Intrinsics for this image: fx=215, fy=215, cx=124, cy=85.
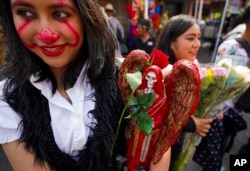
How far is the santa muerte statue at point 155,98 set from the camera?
1.83 feet

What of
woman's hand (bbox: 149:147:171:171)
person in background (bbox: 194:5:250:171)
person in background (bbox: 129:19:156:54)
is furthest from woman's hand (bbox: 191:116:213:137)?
person in background (bbox: 129:19:156:54)

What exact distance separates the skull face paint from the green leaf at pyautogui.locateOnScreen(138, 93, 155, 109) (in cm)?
26

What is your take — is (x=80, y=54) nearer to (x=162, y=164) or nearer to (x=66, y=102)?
(x=66, y=102)

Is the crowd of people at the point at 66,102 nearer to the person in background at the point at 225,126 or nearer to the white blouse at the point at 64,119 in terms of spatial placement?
the white blouse at the point at 64,119

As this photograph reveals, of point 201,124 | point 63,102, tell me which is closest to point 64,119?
point 63,102

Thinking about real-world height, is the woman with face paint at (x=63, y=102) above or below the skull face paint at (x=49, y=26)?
below

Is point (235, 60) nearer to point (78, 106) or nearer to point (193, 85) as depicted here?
point (193, 85)

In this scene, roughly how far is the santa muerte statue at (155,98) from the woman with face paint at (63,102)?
112 mm

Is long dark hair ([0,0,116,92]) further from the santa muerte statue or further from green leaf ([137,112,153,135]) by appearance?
green leaf ([137,112,153,135])

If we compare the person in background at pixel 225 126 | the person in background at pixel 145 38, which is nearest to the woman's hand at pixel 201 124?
the person in background at pixel 225 126

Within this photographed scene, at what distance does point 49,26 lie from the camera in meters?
0.59

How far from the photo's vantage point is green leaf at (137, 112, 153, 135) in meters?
0.56

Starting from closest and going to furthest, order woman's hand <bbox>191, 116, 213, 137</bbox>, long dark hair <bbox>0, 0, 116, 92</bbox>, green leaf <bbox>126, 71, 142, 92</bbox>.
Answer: green leaf <bbox>126, 71, 142, 92</bbox>, long dark hair <bbox>0, 0, 116, 92</bbox>, woman's hand <bbox>191, 116, 213, 137</bbox>

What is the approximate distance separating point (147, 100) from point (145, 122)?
0.19 feet
